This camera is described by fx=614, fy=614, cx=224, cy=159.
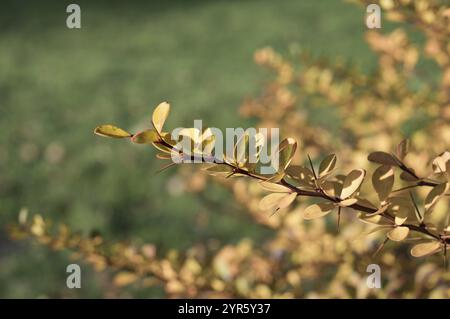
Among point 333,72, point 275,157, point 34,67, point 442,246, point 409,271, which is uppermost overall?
point 34,67

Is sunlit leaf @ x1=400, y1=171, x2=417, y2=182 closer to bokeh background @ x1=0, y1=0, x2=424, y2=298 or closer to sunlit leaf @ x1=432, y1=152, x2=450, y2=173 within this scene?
sunlit leaf @ x1=432, y1=152, x2=450, y2=173

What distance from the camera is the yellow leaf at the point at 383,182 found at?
30.0 inches

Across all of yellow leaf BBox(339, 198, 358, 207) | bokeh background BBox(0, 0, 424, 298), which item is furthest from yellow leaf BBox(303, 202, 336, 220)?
bokeh background BBox(0, 0, 424, 298)

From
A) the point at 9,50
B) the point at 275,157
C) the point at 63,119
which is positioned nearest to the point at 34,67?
the point at 9,50

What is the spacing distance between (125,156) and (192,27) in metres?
2.79

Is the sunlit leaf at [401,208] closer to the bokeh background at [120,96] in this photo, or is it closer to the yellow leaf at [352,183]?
the yellow leaf at [352,183]

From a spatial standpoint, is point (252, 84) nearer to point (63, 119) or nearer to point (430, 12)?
point (63, 119)

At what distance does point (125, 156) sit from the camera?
3.35 metres

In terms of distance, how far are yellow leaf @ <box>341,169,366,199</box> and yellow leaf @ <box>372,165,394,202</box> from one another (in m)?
0.04

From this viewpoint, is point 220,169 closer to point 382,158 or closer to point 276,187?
point 276,187

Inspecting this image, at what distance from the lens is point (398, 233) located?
2.42ft

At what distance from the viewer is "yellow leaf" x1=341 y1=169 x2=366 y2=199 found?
28.8 inches

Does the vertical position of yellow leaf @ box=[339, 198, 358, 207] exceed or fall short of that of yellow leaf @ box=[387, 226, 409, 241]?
it exceeds it

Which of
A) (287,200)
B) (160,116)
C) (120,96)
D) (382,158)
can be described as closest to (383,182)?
(382,158)
